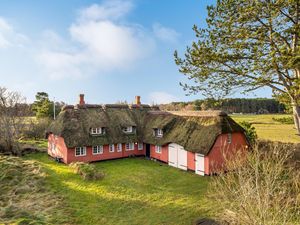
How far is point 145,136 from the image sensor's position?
26406 millimetres

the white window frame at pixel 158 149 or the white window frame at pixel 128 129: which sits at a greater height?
the white window frame at pixel 128 129

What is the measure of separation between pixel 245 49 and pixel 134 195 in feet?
38.7

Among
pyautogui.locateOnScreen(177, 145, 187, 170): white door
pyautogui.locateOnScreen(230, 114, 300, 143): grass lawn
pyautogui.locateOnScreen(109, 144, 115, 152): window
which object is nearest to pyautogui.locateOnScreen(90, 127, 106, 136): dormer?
pyautogui.locateOnScreen(109, 144, 115, 152): window

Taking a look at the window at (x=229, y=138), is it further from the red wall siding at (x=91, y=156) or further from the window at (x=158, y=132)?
the red wall siding at (x=91, y=156)

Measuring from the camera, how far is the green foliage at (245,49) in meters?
10.8

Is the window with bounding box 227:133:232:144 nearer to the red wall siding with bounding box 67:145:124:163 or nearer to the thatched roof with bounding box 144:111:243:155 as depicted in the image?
the thatched roof with bounding box 144:111:243:155

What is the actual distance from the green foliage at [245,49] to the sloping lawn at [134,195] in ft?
23.8

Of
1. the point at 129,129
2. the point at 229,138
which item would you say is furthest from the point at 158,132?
the point at 229,138

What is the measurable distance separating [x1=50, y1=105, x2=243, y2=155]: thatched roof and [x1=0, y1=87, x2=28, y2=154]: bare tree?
6.05 metres

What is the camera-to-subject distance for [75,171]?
64.7 ft

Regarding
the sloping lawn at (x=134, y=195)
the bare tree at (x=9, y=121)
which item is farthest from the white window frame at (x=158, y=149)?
the bare tree at (x=9, y=121)

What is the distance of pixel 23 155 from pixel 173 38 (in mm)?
23327

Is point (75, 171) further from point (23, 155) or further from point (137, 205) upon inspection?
point (23, 155)

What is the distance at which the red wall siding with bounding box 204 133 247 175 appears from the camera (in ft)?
62.3
